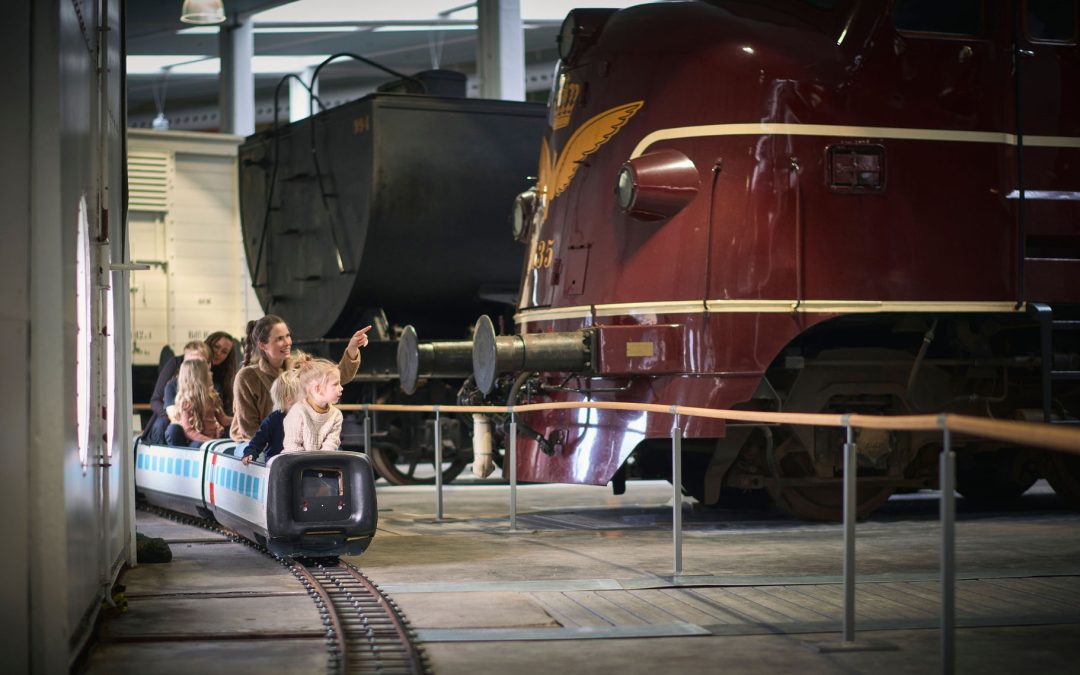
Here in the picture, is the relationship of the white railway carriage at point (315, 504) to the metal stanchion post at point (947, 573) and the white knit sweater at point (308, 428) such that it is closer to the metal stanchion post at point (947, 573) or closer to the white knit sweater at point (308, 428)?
the white knit sweater at point (308, 428)

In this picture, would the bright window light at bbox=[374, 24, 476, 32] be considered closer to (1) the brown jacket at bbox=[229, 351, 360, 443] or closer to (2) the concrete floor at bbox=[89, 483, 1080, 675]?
(2) the concrete floor at bbox=[89, 483, 1080, 675]

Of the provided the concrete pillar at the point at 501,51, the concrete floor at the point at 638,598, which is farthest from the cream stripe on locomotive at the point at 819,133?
the concrete pillar at the point at 501,51

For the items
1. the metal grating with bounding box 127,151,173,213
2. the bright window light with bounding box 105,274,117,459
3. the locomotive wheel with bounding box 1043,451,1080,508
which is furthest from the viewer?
the metal grating with bounding box 127,151,173,213

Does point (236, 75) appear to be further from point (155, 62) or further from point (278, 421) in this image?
point (278, 421)

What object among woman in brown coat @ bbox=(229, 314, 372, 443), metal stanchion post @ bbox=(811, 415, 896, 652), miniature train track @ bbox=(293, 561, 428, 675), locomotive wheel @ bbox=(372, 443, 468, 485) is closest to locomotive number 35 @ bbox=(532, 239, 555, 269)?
woman in brown coat @ bbox=(229, 314, 372, 443)

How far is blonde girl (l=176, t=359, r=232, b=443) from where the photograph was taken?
991 cm

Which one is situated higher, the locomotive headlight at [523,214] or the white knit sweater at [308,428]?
the locomotive headlight at [523,214]

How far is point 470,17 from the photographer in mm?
25969

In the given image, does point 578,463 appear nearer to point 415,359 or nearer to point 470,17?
point 415,359

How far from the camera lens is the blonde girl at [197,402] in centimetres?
991

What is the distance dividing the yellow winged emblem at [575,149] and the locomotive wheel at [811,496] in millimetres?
2342

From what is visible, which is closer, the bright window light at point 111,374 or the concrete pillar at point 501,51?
the bright window light at point 111,374

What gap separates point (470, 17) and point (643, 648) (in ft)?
72.0

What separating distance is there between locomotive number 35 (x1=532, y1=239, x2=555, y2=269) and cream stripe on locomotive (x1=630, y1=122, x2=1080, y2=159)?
97cm
